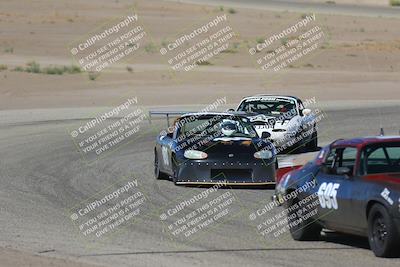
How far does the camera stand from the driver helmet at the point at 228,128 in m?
18.1

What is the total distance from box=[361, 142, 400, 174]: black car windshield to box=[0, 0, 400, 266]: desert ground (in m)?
0.88

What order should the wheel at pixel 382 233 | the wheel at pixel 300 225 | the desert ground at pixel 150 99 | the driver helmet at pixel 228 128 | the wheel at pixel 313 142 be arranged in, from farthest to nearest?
the wheel at pixel 313 142, the driver helmet at pixel 228 128, the wheel at pixel 300 225, the desert ground at pixel 150 99, the wheel at pixel 382 233

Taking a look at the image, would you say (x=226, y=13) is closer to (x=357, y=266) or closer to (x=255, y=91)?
(x=255, y=91)

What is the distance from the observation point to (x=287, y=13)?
72688 mm

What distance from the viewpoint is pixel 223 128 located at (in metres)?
18.2

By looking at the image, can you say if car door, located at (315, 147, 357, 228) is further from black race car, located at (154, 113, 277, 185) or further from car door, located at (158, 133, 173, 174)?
car door, located at (158, 133, 173, 174)

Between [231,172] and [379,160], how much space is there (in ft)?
19.4

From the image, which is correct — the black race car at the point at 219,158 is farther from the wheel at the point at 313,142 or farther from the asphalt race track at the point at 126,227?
the wheel at the point at 313,142

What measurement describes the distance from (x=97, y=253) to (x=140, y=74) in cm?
3711

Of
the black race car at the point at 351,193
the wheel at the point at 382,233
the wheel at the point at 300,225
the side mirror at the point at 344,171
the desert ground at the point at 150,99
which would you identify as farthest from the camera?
the wheel at the point at 300,225

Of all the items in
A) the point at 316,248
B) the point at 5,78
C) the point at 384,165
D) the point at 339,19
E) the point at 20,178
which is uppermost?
the point at 384,165

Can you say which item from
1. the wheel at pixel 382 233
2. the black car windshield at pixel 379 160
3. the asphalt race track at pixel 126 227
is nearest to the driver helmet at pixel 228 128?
the asphalt race track at pixel 126 227

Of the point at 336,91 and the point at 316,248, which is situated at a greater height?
the point at 316,248

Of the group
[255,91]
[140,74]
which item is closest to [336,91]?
[255,91]
